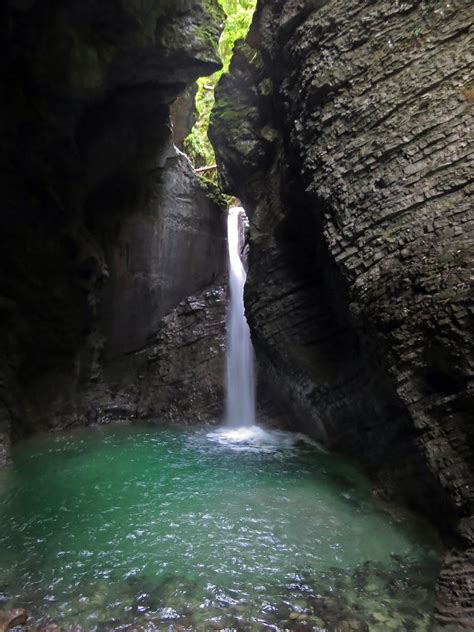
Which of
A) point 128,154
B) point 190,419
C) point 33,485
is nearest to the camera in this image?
point 33,485

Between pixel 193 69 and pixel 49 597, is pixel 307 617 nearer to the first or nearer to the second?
pixel 49 597

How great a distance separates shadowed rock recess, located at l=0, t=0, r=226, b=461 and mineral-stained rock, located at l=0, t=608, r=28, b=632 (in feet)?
16.5

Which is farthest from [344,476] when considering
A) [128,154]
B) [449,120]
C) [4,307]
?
[128,154]

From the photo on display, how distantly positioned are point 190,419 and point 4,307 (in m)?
5.78

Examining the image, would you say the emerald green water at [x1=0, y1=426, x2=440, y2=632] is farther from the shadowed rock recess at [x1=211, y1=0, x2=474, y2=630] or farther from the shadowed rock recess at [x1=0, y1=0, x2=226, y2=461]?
the shadowed rock recess at [x1=0, y1=0, x2=226, y2=461]

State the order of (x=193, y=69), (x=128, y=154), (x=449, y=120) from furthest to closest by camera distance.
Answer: (x=128, y=154), (x=193, y=69), (x=449, y=120)

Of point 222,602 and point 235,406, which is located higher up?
point 235,406

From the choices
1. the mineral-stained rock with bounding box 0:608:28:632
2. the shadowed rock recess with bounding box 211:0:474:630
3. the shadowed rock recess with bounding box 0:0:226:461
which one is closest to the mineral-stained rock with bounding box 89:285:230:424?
the shadowed rock recess with bounding box 0:0:226:461

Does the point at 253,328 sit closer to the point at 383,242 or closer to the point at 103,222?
the point at 383,242

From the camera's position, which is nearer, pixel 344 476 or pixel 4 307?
pixel 344 476

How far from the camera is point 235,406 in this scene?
1239 centimetres

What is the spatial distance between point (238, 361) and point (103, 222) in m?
5.63

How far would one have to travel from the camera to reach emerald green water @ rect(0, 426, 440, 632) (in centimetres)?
395

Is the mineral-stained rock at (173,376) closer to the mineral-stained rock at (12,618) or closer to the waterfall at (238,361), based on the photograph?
the waterfall at (238,361)
